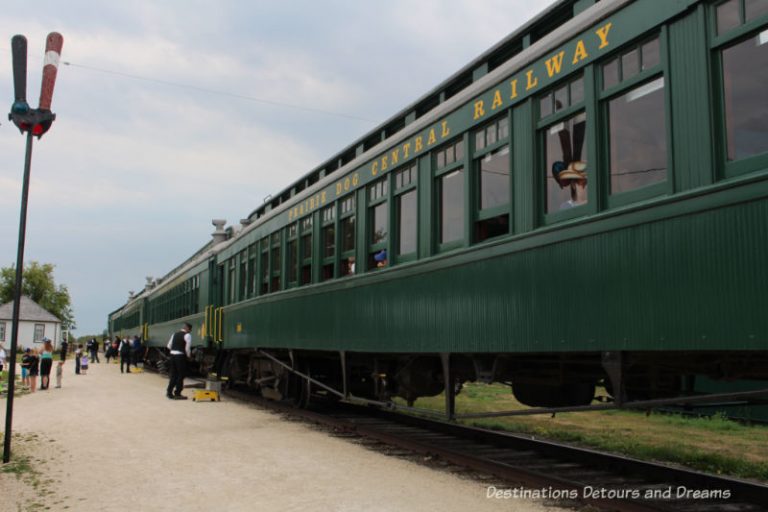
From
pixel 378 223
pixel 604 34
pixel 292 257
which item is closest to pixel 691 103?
pixel 604 34

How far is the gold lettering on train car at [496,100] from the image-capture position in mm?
6020

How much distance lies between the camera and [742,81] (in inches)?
155

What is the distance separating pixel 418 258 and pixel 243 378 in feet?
28.0

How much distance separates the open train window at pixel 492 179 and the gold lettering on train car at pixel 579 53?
888 millimetres

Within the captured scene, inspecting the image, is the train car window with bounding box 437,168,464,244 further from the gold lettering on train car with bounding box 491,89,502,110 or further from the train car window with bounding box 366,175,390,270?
the train car window with bounding box 366,175,390,270

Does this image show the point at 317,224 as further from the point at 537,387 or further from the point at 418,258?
the point at 537,387

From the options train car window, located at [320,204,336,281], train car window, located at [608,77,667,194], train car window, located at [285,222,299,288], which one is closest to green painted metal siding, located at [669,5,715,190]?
train car window, located at [608,77,667,194]

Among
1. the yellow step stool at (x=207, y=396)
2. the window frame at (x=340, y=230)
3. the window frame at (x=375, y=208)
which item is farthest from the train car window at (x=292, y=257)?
the yellow step stool at (x=207, y=396)

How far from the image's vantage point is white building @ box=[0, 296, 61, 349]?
61.9m

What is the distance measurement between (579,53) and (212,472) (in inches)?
178

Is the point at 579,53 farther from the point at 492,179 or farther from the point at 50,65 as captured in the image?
the point at 50,65

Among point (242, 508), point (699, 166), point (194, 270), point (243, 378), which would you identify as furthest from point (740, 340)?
point (194, 270)

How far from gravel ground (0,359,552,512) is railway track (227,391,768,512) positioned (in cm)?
28

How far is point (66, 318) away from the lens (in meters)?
80.6
